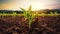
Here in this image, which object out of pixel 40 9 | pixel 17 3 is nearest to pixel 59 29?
pixel 40 9

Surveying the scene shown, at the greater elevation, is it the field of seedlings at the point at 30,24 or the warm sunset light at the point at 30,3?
the warm sunset light at the point at 30,3

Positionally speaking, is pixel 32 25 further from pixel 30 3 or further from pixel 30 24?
pixel 30 3

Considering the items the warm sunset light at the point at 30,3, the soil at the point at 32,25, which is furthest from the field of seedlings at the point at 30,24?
the warm sunset light at the point at 30,3

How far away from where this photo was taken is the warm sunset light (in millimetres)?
2320

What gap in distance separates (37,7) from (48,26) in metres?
0.40

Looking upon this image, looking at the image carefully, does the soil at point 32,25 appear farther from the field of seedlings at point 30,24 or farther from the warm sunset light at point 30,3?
the warm sunset light at point 30,3

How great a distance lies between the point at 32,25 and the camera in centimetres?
202

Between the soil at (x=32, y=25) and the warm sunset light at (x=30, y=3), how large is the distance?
0.17 m

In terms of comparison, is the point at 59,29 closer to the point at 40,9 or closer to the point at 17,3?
the point at 40,9

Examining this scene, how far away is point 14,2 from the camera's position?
234cm

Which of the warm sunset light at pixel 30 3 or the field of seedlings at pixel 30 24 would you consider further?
the warm sunset light at pixel 30 3

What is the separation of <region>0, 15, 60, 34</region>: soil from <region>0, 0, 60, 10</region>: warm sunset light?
173mm

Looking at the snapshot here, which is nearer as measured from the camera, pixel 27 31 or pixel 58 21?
pixel 27 31

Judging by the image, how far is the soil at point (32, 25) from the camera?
1945 mm
